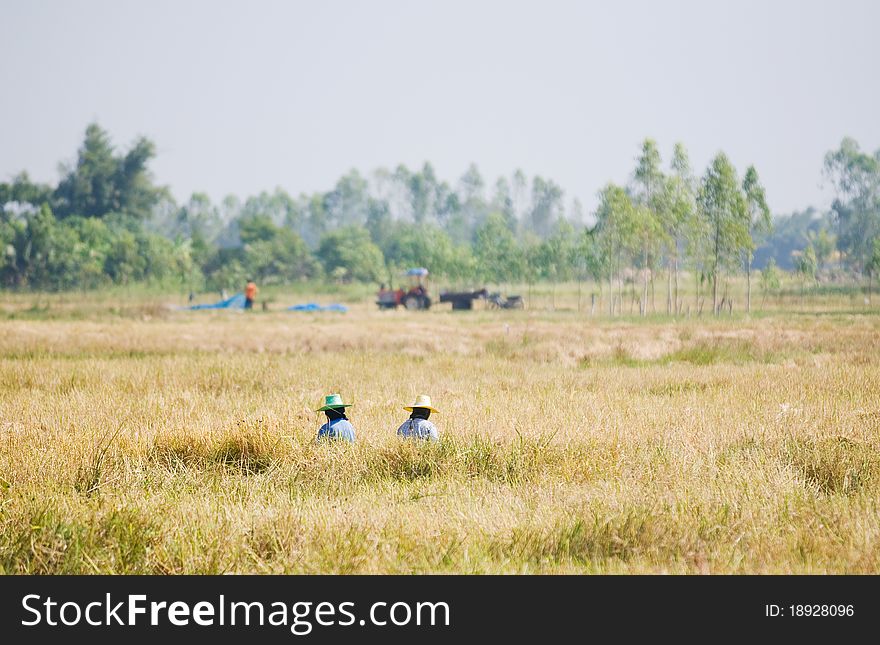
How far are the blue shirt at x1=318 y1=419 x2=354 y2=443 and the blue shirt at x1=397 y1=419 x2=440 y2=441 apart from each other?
469mm

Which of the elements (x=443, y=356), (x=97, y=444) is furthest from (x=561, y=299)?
(x=97, y=444)

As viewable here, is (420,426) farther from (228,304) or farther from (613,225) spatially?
(228,304)

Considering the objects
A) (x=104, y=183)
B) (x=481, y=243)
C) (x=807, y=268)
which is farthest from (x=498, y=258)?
(x=104, y=183)

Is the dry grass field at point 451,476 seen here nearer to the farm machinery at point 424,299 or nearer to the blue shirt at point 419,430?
the blue shirt at point 419,430

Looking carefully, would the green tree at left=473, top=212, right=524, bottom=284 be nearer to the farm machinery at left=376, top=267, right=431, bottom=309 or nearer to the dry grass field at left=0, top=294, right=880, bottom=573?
the farm machinery at left=376, top=267, right=431, bottom=309

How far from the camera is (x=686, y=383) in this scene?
13.7m

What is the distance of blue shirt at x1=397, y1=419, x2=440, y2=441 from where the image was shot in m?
8.16

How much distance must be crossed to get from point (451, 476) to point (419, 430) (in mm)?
968

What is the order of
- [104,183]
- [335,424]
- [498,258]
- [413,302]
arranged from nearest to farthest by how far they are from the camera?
[335,424]
[413,302]
[498,258]
[104,183]

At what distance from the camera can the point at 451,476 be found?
24.2ft

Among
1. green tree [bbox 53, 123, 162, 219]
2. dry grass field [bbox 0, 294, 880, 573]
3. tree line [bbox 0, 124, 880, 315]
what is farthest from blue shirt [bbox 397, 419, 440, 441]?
green tree [bbox 53, 123, 162, 219]
